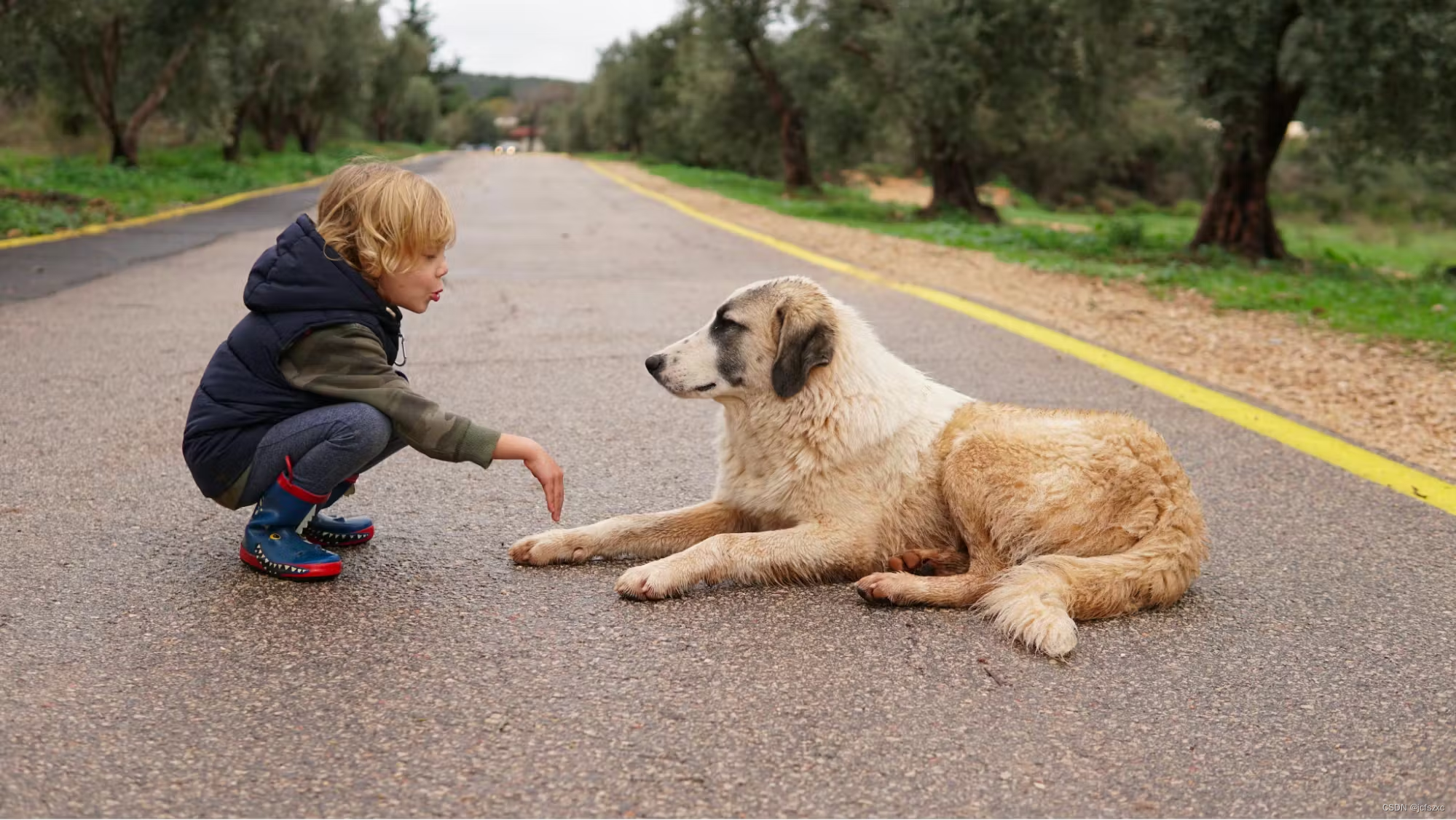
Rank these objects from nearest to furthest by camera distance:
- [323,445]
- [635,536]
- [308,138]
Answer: [323,445] → [635,536] → [308,138]

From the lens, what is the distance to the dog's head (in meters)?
4.16

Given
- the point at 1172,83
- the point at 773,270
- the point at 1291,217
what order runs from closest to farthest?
the point at 773,270 < the point at 1172,83 < the point at 1291,217

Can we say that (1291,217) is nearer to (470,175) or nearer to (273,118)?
(470,175)

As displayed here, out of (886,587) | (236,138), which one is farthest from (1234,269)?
(236,138)

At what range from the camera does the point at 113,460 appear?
17.4 ft

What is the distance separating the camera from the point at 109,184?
878 inches

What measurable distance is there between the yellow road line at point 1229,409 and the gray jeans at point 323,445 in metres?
4.28

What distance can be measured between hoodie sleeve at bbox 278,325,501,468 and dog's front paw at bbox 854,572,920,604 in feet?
4.08

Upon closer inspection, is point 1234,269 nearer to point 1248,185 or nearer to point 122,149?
point 1248,185

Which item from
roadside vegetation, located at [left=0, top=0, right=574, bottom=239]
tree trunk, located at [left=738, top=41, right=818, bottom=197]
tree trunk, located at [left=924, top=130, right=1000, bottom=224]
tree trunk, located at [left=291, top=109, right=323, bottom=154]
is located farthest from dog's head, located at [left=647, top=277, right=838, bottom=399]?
tree trunk, located at [left=291, top=109, right=323, bottom=154]

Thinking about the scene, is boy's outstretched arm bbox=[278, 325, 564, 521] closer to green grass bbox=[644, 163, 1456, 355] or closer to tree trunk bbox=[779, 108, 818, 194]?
green grass bbox=[644, 163, 1456, 355]

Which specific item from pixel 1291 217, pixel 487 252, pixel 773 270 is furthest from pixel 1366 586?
pixel 1291 217

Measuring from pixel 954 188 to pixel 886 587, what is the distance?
23.4 metres

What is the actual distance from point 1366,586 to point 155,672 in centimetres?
378
